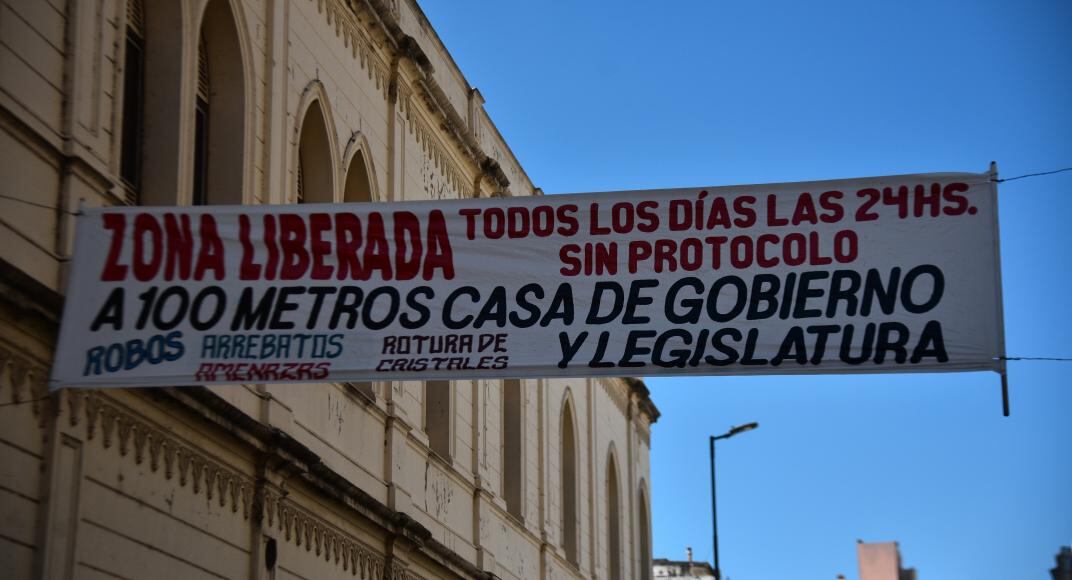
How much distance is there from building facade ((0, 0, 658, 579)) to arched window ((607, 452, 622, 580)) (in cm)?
845

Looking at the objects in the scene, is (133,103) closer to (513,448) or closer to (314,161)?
(314,161)

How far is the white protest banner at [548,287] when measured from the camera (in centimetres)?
1241

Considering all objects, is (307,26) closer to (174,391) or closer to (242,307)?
(174,391)

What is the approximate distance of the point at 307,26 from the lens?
20.2m

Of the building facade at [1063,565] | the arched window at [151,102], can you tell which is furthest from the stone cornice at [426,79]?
the building facade at [1063,565]

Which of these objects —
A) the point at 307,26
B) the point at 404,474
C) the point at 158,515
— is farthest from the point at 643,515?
the point at 158,515

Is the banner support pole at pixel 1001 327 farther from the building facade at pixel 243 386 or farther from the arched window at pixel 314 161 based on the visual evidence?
the arched window at pixel 314 161

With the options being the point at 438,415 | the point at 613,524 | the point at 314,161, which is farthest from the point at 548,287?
the point at 613,524

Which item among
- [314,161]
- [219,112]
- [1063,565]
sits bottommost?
[1063,565]

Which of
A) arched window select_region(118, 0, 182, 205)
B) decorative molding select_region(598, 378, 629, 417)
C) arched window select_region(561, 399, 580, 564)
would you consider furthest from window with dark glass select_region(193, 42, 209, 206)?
decorative molding select_region(598, 378, 629, 417)

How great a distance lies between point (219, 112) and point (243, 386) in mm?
2965

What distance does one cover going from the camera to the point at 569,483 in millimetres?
34469

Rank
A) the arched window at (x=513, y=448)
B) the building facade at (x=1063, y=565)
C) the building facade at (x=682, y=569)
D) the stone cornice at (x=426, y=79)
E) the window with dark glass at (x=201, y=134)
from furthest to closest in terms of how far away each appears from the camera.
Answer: the building facade at (x=682, y=569)
the arched window at (x=513, y=448)
the stone cornice at (x=426, y=79)
the window with dark glass at (x=201, y=134)
the building facade at (x=1063, y=565)

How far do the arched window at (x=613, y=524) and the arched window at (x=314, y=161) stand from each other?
60.9 ft
